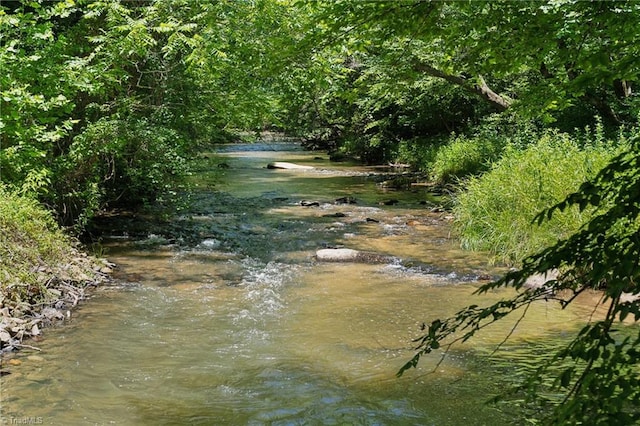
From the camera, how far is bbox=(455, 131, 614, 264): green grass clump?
9.15 m

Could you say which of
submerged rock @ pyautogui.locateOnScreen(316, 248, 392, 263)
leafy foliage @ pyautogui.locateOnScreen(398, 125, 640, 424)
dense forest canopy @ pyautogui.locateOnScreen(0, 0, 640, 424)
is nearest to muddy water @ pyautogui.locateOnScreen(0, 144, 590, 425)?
submerged rock @ pyautogui.locateOnScreen(316, 248, 392, 263)

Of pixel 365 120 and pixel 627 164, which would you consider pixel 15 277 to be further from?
pixel 365 120

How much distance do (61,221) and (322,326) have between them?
564cm

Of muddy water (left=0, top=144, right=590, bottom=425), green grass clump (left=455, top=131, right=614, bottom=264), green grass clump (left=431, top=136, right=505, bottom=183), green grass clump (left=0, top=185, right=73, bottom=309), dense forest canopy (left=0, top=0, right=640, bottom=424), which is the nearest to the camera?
dense forest canopy (left=0, top=0, right=640, bottom=424)

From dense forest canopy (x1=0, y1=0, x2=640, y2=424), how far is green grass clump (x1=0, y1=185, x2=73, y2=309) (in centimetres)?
47

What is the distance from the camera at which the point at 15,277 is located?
681 centimetres

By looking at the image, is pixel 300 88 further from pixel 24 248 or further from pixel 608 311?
pixel 608 311

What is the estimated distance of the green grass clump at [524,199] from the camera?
9.15 meters

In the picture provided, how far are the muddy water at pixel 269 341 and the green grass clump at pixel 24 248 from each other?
0.64 m

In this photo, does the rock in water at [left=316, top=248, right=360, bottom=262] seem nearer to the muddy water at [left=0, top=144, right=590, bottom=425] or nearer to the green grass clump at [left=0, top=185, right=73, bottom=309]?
the muddy water at [left=0, top=144, right=590, bottom=425]

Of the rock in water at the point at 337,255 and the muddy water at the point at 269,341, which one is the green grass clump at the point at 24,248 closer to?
the muddy water at the point at 269,341

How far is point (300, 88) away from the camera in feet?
43.2

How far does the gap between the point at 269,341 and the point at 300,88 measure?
26.1 feet

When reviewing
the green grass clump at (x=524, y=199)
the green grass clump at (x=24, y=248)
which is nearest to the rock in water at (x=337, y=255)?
the green grass clump at (x=524, y=199)
